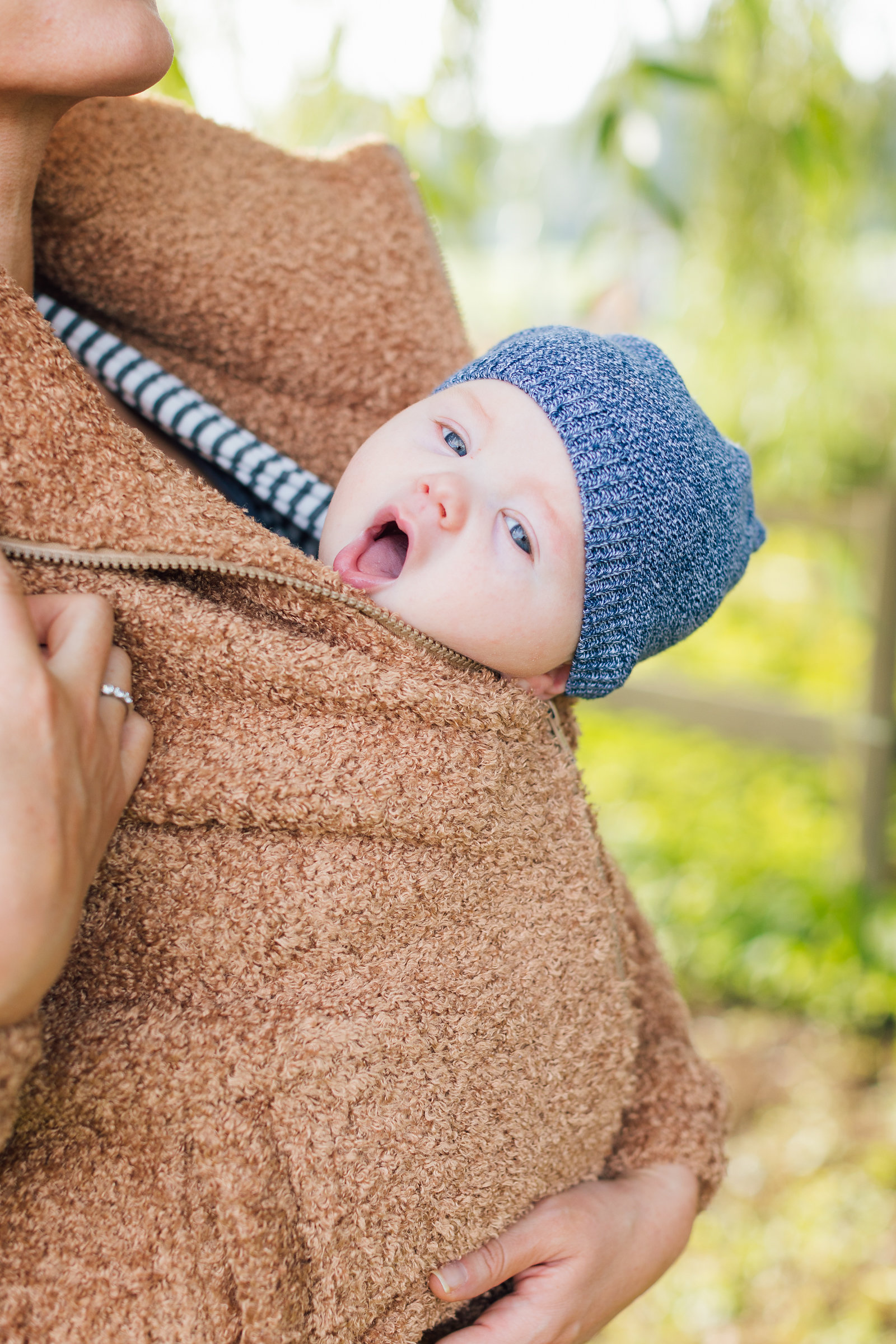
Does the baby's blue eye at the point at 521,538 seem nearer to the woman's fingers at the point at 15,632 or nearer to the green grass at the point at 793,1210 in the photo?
the woman's fingers at the point at 15,632

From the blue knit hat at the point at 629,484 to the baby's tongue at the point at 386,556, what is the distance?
17 centimetres

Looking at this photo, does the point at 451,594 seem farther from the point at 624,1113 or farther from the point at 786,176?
the point at 786,176

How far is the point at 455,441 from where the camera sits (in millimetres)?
1040

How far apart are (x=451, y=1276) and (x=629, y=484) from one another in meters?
0.72

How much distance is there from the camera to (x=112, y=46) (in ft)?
2.80

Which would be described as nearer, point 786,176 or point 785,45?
point 785,45

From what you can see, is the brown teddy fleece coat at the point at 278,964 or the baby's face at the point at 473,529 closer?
the brown teddy fleece coat at the point at 278,964

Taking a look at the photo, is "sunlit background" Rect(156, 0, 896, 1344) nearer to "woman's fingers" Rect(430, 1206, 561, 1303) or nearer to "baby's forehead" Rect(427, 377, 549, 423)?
"baby's forehead" Rect(427, 377, 549, 423)

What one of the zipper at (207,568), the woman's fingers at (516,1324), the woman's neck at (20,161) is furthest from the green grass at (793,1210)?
the woman's neck at (20,161)

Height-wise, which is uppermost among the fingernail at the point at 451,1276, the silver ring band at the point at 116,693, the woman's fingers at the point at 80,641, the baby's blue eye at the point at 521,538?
the baby's blue eye at the point at 521,538

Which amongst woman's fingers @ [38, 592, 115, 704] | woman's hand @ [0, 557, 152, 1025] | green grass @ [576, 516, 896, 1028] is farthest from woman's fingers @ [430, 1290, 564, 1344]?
green grass @ [576, 516, 896, 1028]

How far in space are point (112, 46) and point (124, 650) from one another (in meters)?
0.49

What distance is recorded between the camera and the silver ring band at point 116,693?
30.8 inches

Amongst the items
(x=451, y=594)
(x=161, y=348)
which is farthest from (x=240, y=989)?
(x=161, y=348)
